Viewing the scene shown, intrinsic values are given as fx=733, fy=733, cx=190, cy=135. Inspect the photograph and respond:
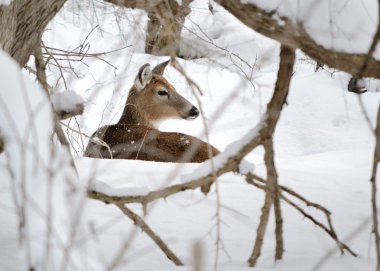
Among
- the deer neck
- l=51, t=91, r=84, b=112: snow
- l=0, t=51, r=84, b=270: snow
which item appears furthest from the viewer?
the deer neck

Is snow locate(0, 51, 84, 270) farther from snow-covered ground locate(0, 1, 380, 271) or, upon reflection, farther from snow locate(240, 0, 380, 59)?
snow locate(240, 0, 380, 59)

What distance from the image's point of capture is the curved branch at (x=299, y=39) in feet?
8.61

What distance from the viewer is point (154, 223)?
3.52m

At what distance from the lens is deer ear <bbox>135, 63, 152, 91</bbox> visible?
7.16 metres

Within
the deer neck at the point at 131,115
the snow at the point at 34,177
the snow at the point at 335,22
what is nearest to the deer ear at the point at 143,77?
the deer neck at the point at 131,115

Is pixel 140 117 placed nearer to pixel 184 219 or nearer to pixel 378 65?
pixel 184 219

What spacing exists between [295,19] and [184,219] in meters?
1.31

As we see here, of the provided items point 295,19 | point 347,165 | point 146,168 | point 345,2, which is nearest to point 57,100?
point 295,19

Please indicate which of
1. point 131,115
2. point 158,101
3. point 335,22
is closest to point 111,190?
point 335,22

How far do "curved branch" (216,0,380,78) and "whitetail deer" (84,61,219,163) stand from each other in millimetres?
2560

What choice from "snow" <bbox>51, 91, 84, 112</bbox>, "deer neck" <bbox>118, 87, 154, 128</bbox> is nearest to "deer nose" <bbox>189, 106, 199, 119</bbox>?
"deer neck" <bbox>118, 87, 154, 128</bbox>

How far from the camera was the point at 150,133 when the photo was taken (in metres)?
6.37

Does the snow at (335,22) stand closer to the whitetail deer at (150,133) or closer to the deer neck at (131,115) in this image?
Answer: the whitetail deer at (150,133)

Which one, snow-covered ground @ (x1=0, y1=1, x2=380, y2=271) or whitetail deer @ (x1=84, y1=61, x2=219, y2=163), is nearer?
snow-covered ground @ (x1=0, y1=1, x2=380, y2=271)
